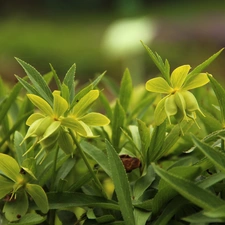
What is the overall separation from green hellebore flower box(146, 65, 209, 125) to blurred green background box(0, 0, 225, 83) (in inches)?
166

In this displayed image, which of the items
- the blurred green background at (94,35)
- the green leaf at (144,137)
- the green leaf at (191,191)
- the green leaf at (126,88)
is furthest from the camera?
the blurred green background at (94,35)

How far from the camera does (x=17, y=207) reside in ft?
1.74

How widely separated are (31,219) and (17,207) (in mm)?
26

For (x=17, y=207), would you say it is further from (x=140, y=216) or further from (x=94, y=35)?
(x=94, y=35)

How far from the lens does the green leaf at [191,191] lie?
0.43 metres

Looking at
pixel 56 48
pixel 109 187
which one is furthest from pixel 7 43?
pixel 109 187

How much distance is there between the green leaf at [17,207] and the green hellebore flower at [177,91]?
5.6 inches

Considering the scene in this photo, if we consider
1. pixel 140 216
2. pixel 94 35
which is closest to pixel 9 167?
pixel 140 216

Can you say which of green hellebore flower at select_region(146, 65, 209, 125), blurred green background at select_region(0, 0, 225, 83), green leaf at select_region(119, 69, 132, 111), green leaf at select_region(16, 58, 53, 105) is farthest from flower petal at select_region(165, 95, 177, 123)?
blurred green background at select_region(0, 0, 225, 83)

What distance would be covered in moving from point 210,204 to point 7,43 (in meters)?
9.32

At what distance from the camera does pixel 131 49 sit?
448cm

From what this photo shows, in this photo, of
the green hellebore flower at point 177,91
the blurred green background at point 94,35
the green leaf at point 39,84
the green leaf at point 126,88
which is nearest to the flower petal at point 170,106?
the green hellebore flower at point 177,91

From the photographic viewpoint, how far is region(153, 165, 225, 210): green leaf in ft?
1.41

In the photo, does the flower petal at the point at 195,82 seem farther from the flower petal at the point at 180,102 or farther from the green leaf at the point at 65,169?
the green leaf at the point at 65,169
